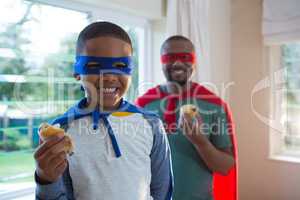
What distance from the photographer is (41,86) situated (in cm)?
139

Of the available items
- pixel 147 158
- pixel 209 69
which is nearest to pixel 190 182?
pixel 147 158

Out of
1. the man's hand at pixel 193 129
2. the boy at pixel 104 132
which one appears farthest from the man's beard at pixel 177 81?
the boy at pixel 104 132

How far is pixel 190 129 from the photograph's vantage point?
1.12 m

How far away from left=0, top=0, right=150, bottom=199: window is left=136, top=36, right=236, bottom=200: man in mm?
480

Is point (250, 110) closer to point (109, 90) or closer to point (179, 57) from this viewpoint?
point (179, 57)

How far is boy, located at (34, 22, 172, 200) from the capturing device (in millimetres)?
746

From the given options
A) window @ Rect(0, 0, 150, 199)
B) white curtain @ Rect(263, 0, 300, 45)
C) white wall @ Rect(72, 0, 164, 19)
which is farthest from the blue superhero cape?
white curtain @ Rect(263, 0, 300, 45)

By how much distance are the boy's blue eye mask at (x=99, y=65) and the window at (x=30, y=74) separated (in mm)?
647

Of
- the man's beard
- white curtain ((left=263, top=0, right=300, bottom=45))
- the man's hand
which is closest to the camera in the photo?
the man's hand

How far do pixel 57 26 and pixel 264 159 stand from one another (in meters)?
1.64

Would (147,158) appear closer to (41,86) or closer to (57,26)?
(41,86)

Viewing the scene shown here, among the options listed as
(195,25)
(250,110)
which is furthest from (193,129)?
(250,110)

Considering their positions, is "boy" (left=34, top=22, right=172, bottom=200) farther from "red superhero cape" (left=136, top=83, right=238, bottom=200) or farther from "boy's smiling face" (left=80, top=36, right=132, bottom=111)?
"red superhero cape" (left=136, top=83, right=238, bottom=200)

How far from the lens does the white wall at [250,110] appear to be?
2.16 metres
